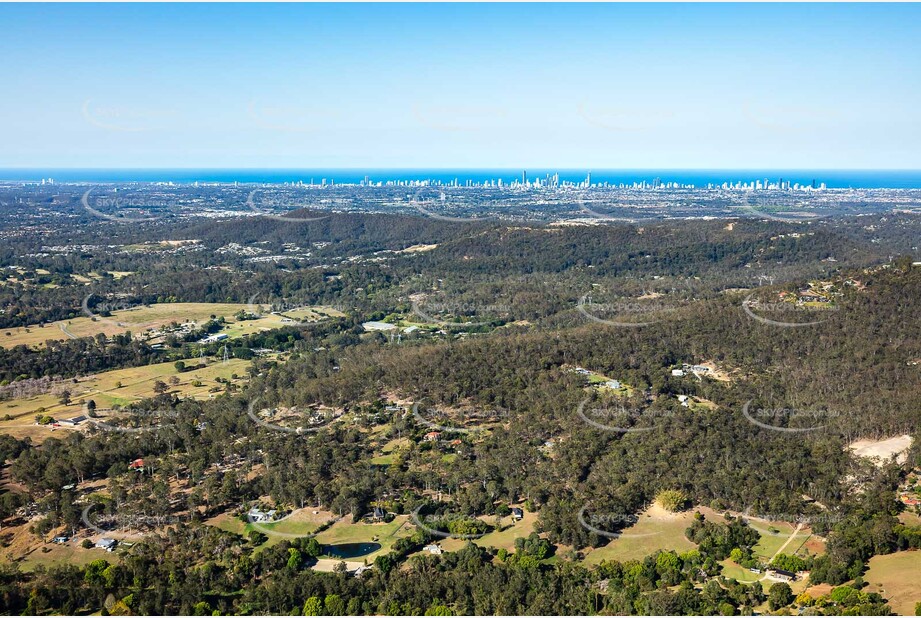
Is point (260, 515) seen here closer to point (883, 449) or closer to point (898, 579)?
point (898, 579)

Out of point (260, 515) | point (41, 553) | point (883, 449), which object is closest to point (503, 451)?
point (260, 515)

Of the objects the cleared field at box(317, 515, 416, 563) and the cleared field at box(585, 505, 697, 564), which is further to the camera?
the cleared field at box(317, 515, 416, 563)

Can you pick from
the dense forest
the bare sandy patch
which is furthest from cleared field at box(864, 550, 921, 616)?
the bare sandy patch

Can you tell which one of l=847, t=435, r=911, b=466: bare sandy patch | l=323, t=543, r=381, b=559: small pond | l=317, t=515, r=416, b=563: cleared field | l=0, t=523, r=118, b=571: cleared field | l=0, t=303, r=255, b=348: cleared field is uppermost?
l=847, t=435, r=911, b=466: bare sandy patch

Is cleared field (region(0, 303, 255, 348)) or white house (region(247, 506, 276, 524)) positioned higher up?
cleared field (region(0, 303, 255, 348))

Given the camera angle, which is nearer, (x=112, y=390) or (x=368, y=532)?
(x=368, y=532)

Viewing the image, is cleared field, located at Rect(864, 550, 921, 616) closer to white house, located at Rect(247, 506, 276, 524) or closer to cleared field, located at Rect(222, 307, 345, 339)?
white house, located at Rect(247, 506, 276, 524)

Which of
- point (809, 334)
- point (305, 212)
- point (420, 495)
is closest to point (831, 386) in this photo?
point (809, 334)
